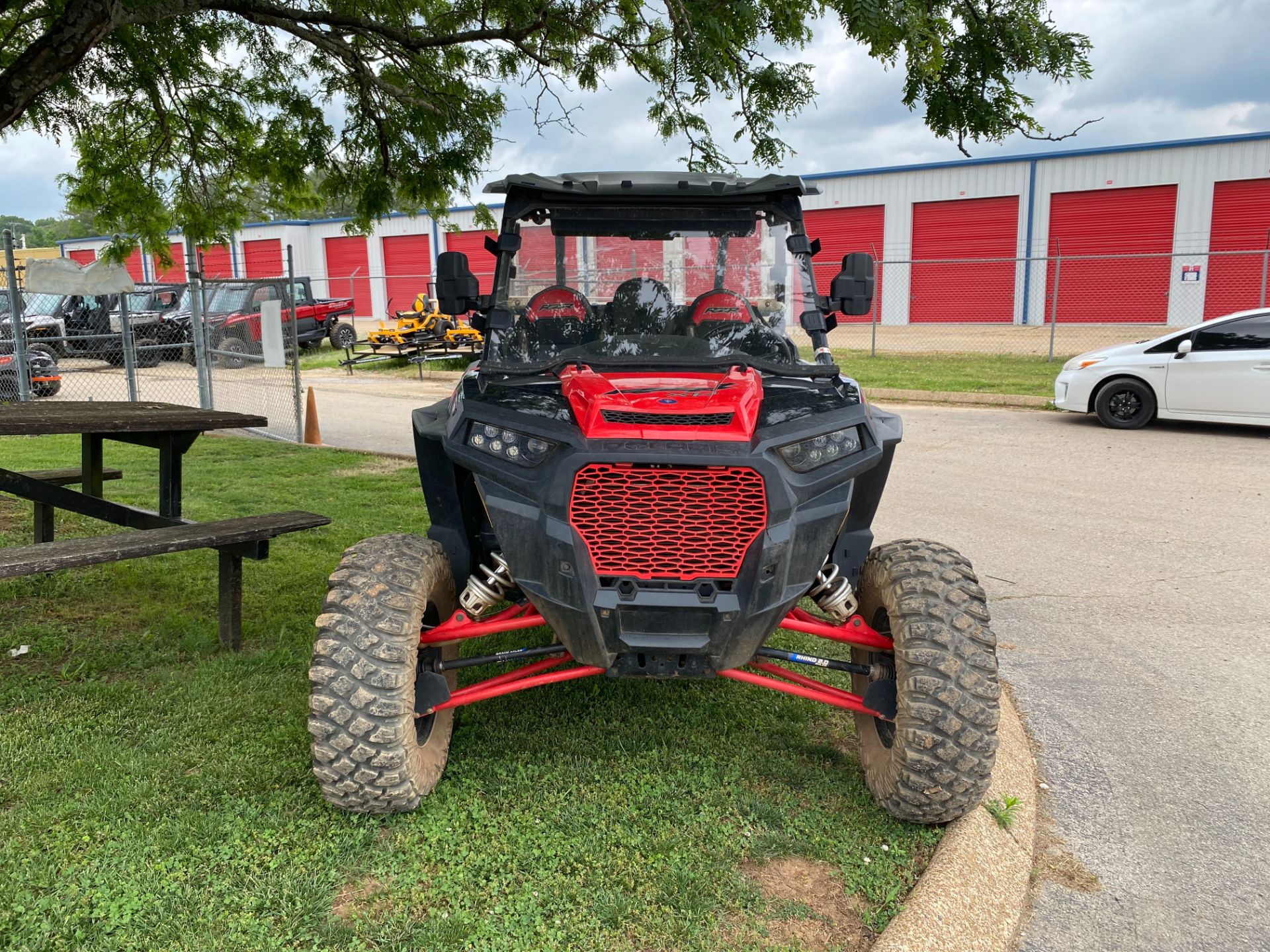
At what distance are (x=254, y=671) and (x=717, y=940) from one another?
267cm

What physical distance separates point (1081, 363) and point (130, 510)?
10786 millimetres

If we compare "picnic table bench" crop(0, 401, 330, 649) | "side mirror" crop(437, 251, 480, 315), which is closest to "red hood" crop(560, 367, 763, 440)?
"side mirror" crop(437, 251, 480, 315)

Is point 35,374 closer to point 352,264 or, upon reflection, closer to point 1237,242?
point 352,264

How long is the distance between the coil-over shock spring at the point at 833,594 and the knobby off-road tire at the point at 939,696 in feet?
0.52

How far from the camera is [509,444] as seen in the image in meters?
3.08

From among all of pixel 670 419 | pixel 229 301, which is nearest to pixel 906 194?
pixel 229 301

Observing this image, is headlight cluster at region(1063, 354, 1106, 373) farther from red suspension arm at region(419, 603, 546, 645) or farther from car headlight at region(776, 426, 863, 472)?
red suspension arm at region(419, 603, 546, 645)

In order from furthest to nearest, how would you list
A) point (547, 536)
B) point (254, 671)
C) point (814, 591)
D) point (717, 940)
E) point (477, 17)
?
point (477, 17)
point (254, 671)
point (814, 591)
point (547, 536)
point (717, 940)

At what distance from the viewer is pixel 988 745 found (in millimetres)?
3123

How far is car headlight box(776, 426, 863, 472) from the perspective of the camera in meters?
2.99

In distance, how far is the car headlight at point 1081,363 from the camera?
12016 mm

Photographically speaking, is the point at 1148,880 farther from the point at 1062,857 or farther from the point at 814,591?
the point at 814,591

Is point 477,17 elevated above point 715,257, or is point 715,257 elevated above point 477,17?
point 477,17

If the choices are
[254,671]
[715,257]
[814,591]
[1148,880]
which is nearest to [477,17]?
[715,257]
